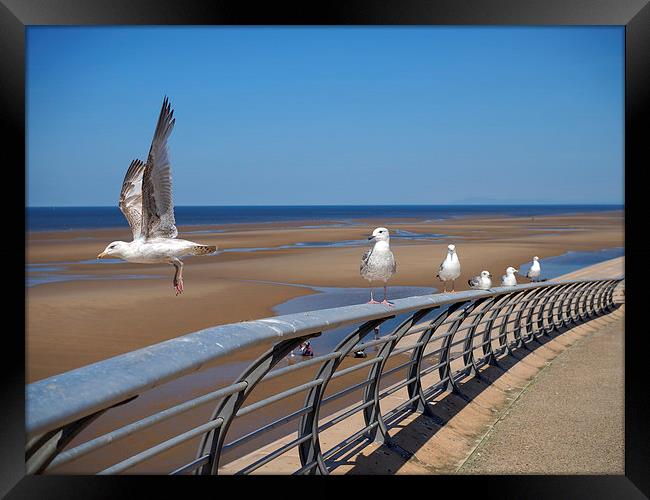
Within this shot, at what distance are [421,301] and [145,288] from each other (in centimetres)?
1494

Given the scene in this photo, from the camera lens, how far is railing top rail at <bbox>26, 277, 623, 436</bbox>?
1737mm

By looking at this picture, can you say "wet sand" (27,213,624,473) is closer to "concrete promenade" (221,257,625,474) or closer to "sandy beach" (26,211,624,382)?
"sandy beach" (26,211,624,382)

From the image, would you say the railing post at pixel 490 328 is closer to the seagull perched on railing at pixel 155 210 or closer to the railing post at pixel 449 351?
the railing post at pixel 449 351

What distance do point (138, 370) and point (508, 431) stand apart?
3.38 m

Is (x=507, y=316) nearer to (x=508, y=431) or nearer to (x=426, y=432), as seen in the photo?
(x=508, y=431)

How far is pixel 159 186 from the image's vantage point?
657cm

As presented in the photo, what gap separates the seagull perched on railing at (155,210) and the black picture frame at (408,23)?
6.17 feet

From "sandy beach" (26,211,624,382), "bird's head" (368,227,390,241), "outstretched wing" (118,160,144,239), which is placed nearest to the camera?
"bird's head" (368,227,390,241)

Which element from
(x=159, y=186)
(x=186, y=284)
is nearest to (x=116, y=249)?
(x=159, y=186)

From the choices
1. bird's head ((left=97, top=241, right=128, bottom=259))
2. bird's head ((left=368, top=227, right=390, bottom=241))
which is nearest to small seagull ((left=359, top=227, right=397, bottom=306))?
bird's head ((left=368, top=227, right=390, bottom=241))

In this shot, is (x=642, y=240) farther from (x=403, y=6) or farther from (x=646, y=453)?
(x=403, y=6)

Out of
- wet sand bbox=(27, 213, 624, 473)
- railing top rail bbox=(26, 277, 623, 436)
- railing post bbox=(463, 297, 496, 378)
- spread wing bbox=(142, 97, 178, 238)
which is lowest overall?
wet sand bbox=(27, 213, 624, 473)

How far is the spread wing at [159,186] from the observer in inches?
228

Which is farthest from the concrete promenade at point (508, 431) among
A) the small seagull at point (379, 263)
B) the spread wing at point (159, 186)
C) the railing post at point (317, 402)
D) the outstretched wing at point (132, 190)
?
the outstretched wing at point (132, 190)
